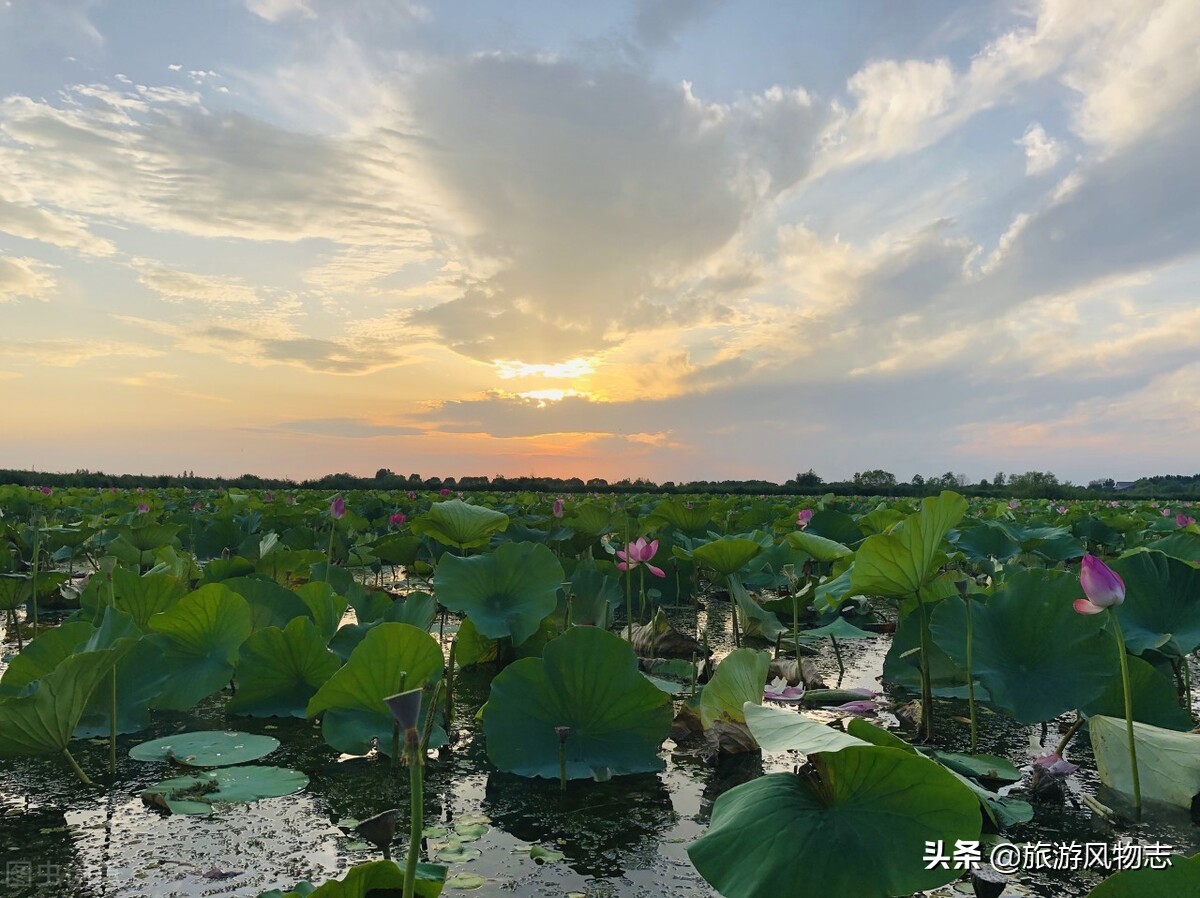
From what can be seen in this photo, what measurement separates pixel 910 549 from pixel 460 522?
1.73m

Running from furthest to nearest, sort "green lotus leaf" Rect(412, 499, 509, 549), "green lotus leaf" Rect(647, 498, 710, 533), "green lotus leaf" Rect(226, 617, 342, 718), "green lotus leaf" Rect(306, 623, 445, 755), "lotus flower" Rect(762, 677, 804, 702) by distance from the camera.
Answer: "green lotus leaf" Rect(647, 498, 710, 533)
"green lotus leaf" Rect(412, 499, 509, 549)
"lotus flower" Rect(762, 677, 804, 702)
"green lotus leaf" Rect(226, 617, 342, 718)
"green lotus leaf" Rect(306, 623, 445, 755)

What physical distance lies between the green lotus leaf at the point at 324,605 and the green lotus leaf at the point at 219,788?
71 cm

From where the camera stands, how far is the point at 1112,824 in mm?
1518

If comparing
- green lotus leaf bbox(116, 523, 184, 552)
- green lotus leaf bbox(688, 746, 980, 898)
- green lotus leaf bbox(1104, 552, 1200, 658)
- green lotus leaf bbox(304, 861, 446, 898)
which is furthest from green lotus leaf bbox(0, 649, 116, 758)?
green lotus leaf bbox(116, 523, 184, 552)

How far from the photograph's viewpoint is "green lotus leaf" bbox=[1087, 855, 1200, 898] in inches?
30.6

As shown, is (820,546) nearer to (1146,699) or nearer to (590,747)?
(1146,699)

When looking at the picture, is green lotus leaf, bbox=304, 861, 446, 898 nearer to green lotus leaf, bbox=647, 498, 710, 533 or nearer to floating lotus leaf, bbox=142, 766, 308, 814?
floating lotus leaf, bbox=142, 766, 308, 814

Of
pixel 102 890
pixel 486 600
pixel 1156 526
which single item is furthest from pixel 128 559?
pixel 1156 526

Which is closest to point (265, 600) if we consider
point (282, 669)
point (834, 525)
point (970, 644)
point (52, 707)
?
point (282, 669)

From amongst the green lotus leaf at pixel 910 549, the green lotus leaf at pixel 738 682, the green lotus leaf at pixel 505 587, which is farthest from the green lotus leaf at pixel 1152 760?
the green lotus leaf at pixel 505 587

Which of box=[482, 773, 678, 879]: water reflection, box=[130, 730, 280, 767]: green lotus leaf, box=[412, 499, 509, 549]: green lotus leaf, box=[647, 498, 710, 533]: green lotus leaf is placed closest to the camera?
box=[482, 773, 678, 879]: water reflection

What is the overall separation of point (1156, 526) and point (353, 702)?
18.9 ft

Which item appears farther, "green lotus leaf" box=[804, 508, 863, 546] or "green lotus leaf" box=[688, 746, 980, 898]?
"green lotus leaf" box=[804, 508, 863, 546]

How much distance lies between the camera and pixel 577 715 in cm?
175
